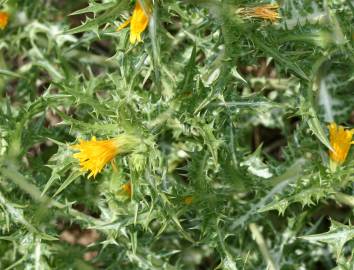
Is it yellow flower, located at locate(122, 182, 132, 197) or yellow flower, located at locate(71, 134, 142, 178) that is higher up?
yellow flower, located at locate(71, 134, 142, 178)

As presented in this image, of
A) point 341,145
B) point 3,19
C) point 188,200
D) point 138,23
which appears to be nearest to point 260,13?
point 138,23

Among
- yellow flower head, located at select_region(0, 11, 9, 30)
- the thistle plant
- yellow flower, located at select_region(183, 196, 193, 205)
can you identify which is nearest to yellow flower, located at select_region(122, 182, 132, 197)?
the thistle plant

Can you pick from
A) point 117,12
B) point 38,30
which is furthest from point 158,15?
point 38,30

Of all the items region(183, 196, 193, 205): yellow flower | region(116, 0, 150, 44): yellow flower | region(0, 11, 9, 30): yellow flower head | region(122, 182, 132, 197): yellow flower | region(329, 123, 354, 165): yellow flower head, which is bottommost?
region(183, 196, 193, 205): yellow flower

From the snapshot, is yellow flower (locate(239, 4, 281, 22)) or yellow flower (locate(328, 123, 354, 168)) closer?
yellow flower (locate(239, 4, 281, 22))

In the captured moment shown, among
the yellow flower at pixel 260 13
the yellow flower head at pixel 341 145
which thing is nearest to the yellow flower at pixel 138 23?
the yellow flower at pixel 260 13

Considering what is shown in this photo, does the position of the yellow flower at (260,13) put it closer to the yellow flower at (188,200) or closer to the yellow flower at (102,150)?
the yellow flower at (102,150)

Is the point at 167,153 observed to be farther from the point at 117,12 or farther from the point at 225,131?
the point at 117,12

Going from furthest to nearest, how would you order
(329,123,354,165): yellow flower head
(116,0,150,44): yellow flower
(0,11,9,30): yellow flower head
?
(0,11,9,30): yellow flower head
(329,123,354,165): yellow flower head
(116,0,150,44): yellow flower

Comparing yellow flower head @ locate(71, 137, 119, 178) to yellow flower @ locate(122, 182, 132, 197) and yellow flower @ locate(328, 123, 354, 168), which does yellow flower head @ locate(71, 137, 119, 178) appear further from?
yellow flower @ locate(328, 123, 354, 168)
